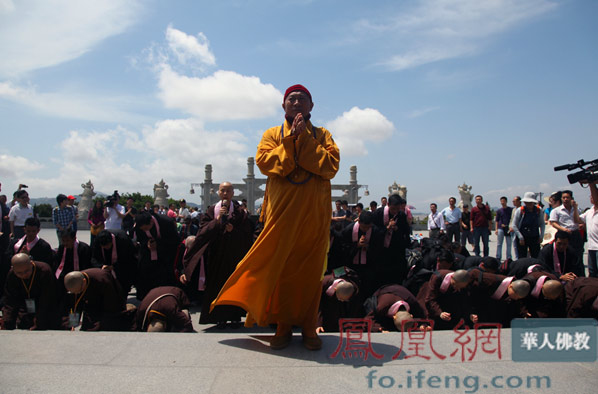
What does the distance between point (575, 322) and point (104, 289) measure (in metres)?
4.46

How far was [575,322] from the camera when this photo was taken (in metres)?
3.62

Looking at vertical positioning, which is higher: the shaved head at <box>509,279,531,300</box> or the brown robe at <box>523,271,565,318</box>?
the shaved head at <box>509,279,531,300</box>

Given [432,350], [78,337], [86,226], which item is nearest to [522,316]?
[432,350]

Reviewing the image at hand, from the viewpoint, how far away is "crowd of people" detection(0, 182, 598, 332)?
430 centimetres

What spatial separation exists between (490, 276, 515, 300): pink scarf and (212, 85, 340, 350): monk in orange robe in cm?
271

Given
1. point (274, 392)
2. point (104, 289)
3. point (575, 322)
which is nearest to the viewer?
point (274, 392)

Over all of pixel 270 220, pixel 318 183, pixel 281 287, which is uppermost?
pixel 318 183

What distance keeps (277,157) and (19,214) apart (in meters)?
7.81

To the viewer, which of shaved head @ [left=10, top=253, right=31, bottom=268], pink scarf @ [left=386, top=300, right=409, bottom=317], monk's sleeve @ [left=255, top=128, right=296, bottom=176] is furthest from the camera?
pink scarf @ [left=386, top=300, right=409, bottom=317]

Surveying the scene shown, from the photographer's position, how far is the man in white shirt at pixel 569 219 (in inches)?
267

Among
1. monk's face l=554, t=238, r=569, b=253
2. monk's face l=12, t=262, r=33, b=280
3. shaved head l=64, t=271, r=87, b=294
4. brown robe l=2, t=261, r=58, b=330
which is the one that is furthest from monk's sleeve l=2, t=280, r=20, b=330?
monk's face l=554, t=238, r=569, b=253

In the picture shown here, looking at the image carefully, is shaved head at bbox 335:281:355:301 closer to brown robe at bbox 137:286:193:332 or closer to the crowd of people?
the crowd of people

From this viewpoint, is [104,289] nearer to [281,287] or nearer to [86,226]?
[281,287]

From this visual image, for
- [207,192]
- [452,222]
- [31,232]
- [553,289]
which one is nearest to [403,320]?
[553,289]
